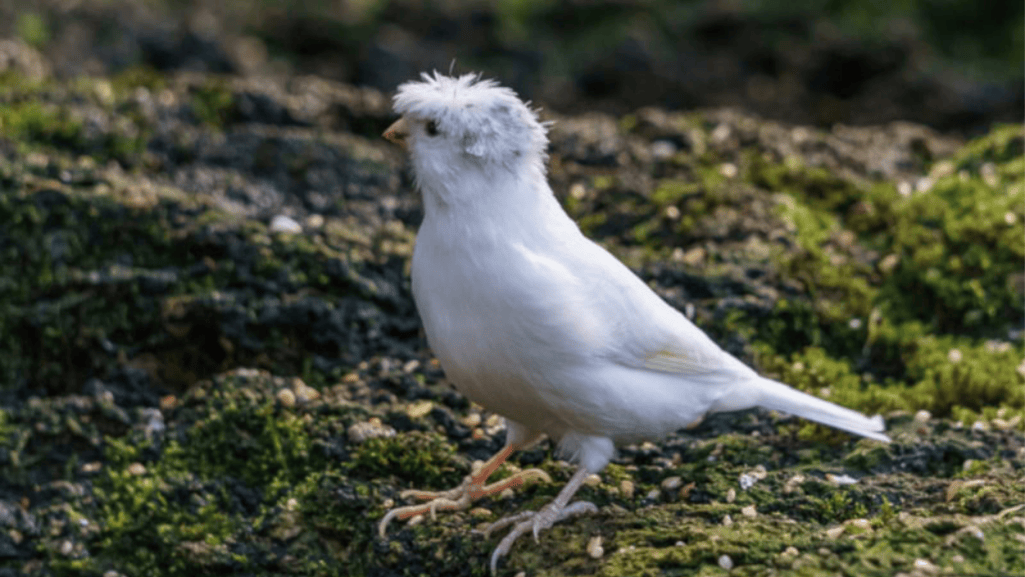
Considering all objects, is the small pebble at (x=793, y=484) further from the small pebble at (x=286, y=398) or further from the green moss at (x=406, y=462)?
the small pebble at (x=286, y=398)

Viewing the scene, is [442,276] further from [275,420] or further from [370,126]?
[370,126]

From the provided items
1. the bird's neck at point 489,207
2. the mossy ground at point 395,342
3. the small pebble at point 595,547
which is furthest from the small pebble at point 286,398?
the small pebble at point 595,547

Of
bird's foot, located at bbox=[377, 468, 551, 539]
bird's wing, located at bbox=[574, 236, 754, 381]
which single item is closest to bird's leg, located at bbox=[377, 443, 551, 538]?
bird's foot, located at bbox=[377, 468, 551, 539]

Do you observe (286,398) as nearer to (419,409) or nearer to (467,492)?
(419,409)

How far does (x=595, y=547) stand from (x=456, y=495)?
0.63m

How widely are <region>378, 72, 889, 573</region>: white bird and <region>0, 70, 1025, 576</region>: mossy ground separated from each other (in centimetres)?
31

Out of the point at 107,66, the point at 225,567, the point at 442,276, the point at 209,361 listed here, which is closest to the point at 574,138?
the point at 209,361

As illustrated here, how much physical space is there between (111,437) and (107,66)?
170 inches

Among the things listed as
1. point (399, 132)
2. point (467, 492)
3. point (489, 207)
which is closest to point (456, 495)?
A: point (467, 492)

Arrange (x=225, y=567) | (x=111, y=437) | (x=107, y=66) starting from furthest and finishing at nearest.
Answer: (x=107, y=66) → (x=111, y=437) → (x=225, y=567)

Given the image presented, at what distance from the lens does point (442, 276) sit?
3.31 m

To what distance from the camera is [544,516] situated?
3400 mm

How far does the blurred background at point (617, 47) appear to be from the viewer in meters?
7.97

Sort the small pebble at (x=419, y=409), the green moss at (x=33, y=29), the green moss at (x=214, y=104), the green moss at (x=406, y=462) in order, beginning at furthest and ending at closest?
the green moss at (x=33, y=29) → the green moss at (x=214, y=104) → the small pebble at (x=419, y=409) → the green moss at (x=406, y=462)
